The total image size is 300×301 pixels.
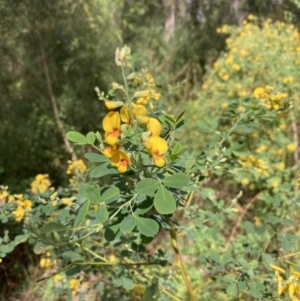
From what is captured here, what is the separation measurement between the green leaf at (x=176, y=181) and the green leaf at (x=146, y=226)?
97 millimetres

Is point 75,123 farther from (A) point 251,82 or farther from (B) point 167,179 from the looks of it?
(B) point 167,179

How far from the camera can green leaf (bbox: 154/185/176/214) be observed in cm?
81

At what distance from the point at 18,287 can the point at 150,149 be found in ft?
6.12

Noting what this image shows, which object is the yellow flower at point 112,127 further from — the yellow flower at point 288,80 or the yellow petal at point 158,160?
the yellow flower at point 288,80

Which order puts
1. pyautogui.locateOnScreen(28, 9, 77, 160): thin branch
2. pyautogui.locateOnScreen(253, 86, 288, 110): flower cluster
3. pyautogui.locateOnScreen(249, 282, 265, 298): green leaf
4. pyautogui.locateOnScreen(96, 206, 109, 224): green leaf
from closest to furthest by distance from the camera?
1. pyautogui.locateOnScreen(96, 206, 109, 224): green leaf
2. pyautogui.locateOnScreen(249, 282, 265, 298): green leaf
3. pyautogui.locateOnScreen(253, 86, 288, 110): flower cluster
4. pyautogui.locateOnScreen(28, 9, 77, 160): thin branch

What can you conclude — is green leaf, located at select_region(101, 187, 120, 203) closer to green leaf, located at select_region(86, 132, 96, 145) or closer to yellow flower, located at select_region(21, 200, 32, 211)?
green leaf, located at select_region(86, 132, 96, 145)

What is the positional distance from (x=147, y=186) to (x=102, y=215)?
13 cm

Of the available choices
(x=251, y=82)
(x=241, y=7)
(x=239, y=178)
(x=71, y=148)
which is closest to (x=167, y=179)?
(x=239, y=178)

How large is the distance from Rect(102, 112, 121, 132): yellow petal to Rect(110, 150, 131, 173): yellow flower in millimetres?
53

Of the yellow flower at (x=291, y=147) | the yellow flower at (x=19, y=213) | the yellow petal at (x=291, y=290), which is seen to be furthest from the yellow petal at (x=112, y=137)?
the yellow flower at (x=291, y=147)

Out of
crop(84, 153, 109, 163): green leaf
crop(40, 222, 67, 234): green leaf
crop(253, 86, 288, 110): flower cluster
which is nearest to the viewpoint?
crop(40, 222, 67, 234): green leaf

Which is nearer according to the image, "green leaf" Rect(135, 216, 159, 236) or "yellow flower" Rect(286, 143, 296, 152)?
"green leaf" Rect(135, 216, 159, 236)

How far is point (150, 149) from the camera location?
78 centimetres

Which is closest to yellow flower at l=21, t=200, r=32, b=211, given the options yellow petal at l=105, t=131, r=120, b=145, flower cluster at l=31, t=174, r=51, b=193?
flower cluster at l=31, t=174, r=51, b=193
